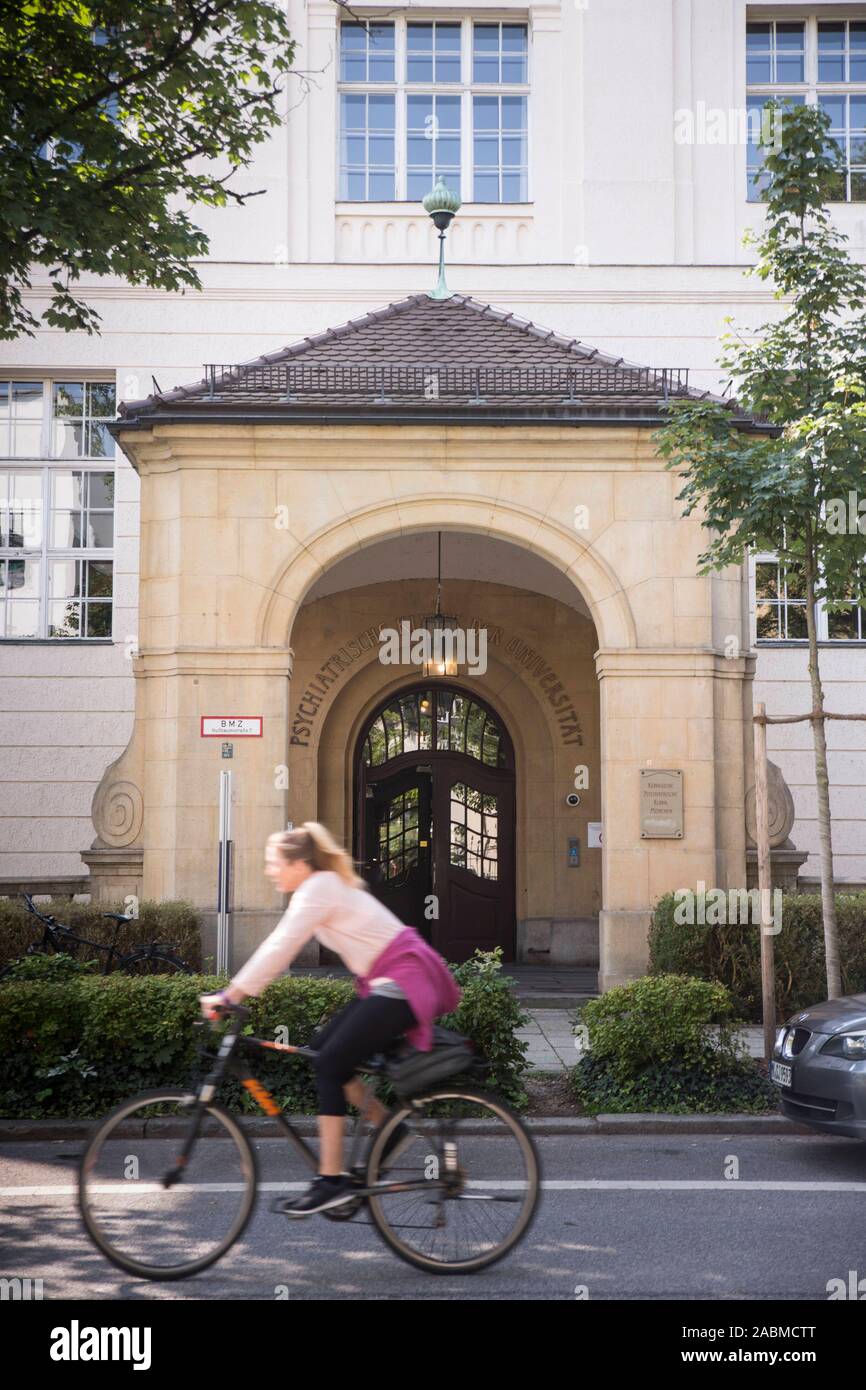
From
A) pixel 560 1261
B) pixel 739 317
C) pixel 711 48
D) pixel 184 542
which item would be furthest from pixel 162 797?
pixel 711 48

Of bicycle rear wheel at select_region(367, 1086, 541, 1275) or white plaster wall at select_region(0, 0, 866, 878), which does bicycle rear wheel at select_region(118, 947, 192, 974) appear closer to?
bicycle rear wheel at select_region(367, 1086, 541, 1275)

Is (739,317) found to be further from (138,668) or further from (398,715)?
(138,668)

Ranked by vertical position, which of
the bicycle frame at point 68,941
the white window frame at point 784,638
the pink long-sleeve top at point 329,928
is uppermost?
the white window frame at point 784,638

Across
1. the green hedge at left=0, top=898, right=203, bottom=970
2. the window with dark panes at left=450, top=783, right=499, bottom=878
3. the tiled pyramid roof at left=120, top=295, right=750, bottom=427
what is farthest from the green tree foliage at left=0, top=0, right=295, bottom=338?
the window with dark panes at left=450, top=783, right=499, bottom=878

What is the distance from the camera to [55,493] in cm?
1997

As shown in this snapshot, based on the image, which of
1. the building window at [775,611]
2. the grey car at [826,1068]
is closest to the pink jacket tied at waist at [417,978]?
the grey car at [826,1068]

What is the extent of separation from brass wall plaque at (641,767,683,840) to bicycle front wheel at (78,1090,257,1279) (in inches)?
312

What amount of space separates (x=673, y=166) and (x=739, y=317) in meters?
2.50

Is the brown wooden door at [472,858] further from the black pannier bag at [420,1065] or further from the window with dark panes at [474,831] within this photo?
the black pannier bag at [420,1065]

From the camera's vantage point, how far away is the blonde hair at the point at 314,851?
540 cm

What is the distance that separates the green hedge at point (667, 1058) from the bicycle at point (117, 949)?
14.8 feet

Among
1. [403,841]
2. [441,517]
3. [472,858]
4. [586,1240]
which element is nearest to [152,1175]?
[586,1240]

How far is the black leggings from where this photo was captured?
5184mm

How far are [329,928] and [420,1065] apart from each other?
0.63 metres
